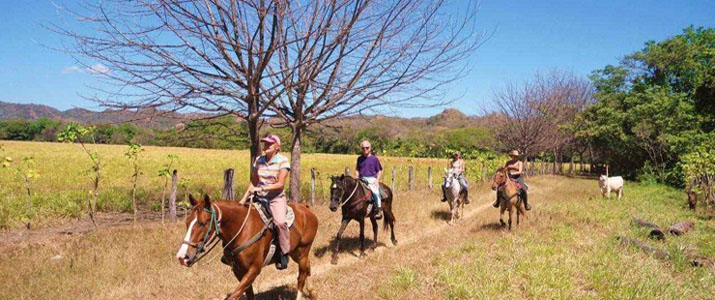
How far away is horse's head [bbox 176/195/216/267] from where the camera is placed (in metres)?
3.88

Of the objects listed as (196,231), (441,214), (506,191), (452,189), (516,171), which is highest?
(516,171)

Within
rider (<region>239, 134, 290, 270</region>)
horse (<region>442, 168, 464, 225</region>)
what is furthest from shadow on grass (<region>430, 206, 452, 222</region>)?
rider (<region>239, 134, 290, 270</region>)

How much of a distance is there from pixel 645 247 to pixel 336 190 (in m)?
6.36

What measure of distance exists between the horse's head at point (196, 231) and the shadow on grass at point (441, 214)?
33.5 feet

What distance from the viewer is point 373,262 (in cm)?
800

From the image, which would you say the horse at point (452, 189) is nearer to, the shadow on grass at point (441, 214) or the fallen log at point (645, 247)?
the shadow on grass at point (441, 214)

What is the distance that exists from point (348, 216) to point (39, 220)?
871 centimetres

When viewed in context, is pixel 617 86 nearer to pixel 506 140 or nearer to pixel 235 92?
pixel 506 140

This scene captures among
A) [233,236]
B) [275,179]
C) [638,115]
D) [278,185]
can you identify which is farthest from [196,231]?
[638,115]

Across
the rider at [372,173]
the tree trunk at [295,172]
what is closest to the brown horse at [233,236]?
the rider at [372,173]

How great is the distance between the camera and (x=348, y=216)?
28.3 ft

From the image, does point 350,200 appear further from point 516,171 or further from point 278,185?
point 516,171

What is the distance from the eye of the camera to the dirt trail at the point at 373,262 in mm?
6465

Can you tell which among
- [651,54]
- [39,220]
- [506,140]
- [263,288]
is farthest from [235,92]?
[651,54]
